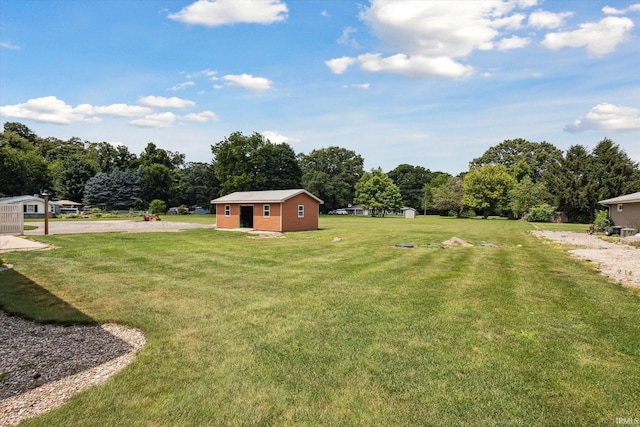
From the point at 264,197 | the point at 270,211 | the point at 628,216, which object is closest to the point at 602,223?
the point at 628,216

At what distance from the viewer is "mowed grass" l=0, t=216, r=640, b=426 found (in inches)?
131

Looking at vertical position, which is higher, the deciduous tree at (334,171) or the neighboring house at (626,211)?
the deciduous tree at (334,171)

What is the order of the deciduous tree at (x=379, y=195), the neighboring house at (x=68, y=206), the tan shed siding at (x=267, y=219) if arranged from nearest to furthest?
the tan shed siding at (x=267, y=219) < the neighboring house at (x=68, y=206) < the deciduous tree at (x=379, y=195)

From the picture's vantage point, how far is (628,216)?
23.3 meters

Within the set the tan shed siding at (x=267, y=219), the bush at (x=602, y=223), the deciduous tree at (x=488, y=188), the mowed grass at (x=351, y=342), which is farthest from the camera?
the deciduous tree at (x=488, y=188)

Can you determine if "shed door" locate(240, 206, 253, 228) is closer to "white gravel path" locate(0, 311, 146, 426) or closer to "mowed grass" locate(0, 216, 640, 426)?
"mowed grass" locate(0, 216, 640, 426)

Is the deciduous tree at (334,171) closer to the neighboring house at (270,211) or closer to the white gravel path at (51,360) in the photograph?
the neighboring house at (270,211)

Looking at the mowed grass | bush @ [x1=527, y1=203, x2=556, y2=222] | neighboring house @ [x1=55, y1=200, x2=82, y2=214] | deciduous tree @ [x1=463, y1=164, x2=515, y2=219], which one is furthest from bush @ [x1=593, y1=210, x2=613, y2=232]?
neighboring house @ [x1=55, y1=200, x2=82, y2=214]

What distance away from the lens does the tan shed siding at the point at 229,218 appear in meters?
26.9

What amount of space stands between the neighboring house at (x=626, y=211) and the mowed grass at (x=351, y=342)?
679 inches

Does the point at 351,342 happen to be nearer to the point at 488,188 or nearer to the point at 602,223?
the point at 602,223

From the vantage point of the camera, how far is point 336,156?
8031 cm

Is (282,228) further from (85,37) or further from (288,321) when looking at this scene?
(288,321)

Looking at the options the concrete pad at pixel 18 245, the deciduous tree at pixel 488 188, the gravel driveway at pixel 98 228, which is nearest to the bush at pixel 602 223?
the gravel driveway at pixel 98 228
